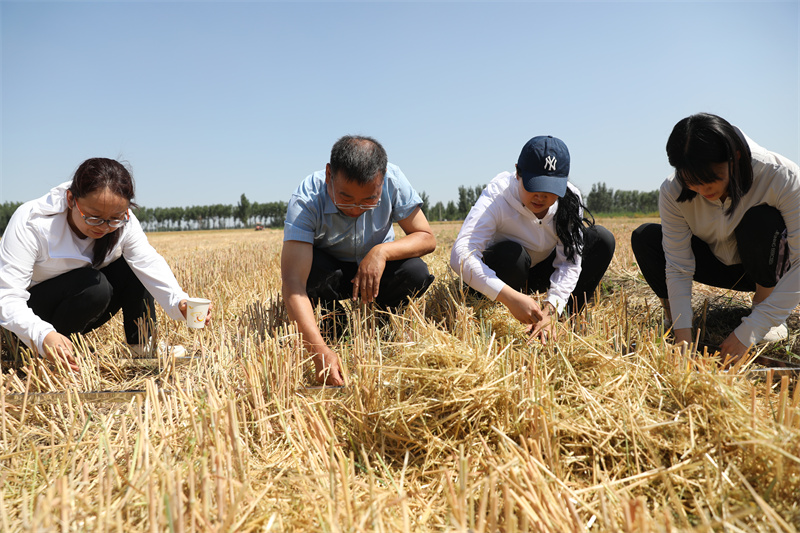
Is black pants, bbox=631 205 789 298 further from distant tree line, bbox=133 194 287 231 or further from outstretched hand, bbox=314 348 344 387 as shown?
distant tree line, bbox=133 194 287 231

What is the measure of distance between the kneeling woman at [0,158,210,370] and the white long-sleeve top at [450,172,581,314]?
1709 millimetres

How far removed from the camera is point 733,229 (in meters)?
2.84

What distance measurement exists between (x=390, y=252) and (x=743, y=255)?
2.05 meters

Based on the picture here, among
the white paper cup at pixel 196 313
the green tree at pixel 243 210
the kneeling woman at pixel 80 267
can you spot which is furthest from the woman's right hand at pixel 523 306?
the green tree at pixel 243 210

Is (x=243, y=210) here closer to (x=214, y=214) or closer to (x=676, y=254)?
(x=214, y=214)

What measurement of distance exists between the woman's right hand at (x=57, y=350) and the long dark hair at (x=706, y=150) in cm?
313

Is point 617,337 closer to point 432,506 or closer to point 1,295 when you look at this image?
point 432,506

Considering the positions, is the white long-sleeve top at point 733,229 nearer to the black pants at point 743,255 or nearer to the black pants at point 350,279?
the black pants at point 743,255

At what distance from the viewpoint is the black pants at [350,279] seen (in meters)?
3.06

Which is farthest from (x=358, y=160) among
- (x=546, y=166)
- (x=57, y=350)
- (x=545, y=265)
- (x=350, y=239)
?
(x=57, y=350)

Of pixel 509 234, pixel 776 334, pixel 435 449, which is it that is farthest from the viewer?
pixel 509 234

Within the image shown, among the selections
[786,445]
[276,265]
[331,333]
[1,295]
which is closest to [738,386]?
[786,445]

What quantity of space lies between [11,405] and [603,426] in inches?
96.8

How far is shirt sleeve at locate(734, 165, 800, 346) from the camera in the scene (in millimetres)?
2418
